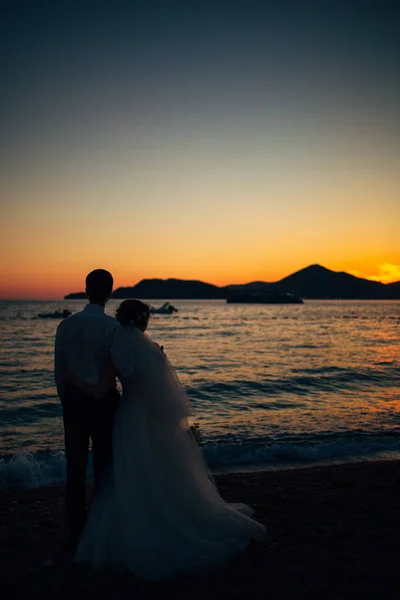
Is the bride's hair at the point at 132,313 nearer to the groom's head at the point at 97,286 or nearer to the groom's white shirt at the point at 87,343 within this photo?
the groom's white shirt at the point at 87,343

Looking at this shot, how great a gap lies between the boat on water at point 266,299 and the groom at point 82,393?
179m

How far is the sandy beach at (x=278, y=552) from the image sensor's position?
3.56m

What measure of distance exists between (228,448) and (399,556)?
4760 millimetres

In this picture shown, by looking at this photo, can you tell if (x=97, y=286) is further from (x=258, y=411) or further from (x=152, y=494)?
(x=258, y=411)

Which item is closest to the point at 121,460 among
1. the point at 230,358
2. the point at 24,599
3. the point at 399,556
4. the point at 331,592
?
the point at 24,599

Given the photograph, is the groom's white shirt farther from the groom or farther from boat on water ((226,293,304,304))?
boat on water ((226,293,304,304))

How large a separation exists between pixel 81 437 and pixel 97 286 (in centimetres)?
140

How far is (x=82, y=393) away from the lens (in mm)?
4047

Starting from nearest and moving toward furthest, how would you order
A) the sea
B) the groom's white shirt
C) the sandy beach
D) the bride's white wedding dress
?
the sandy beach → the bride's white wedding dress → the groom's white shirt → the sea

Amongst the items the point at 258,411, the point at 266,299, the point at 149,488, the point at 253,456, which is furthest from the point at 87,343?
the point at 266,299

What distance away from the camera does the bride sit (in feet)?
12.7

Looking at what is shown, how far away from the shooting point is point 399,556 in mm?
4070

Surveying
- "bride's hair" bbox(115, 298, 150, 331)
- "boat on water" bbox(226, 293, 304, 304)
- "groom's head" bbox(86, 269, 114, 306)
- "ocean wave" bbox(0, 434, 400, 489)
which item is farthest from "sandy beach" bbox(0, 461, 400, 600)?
"boat on water" bbox(226, 293, 304, 304)

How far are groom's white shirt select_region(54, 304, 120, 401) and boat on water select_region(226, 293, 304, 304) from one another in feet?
588
